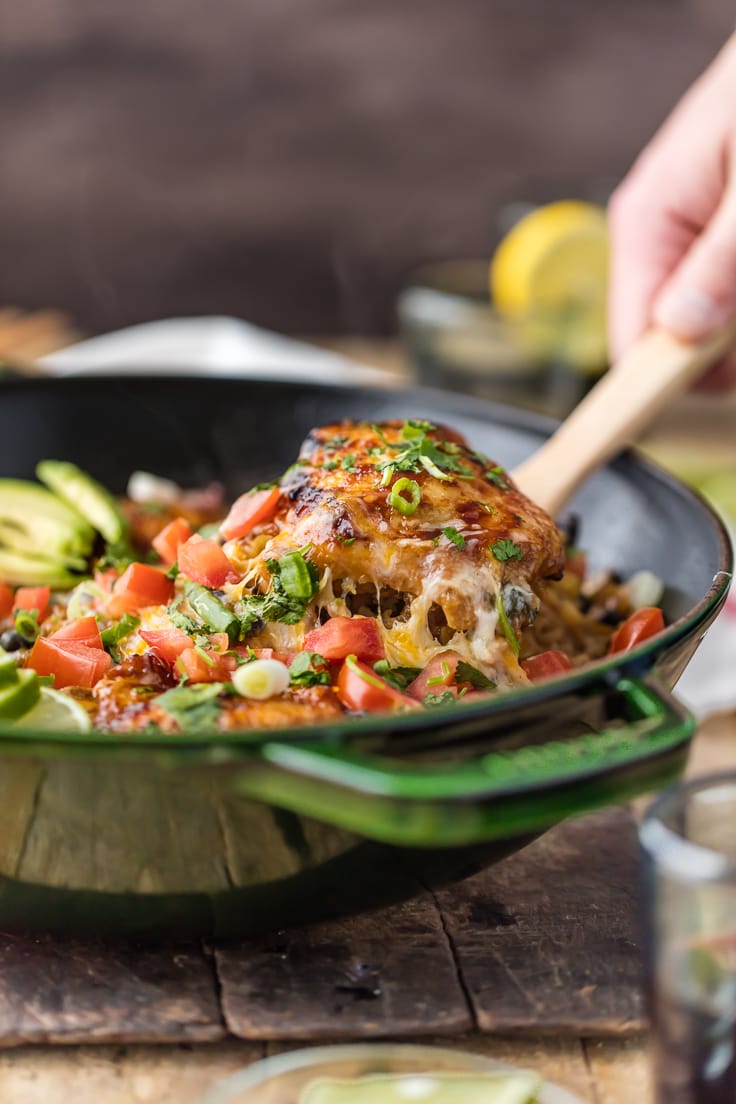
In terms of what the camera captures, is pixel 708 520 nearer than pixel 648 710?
No

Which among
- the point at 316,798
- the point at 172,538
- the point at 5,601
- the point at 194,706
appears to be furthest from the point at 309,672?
the point at 5,601

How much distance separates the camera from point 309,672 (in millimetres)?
2195

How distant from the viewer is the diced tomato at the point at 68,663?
2.35m

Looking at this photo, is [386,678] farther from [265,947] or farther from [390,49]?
[390,49]

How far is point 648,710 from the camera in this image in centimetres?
179

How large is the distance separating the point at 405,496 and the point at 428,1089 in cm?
107

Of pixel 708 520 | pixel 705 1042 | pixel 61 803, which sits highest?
pixel 708 520

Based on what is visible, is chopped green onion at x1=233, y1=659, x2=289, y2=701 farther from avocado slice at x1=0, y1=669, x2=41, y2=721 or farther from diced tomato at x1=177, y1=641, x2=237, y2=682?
avocado slice at x1=0, y1=669, x2=41, y2=721

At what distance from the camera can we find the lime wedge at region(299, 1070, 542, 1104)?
1.73 metres

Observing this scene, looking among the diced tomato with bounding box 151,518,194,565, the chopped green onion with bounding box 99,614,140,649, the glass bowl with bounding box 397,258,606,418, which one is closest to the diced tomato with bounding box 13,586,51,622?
the diced tomato with bounding box 151,518,194,565

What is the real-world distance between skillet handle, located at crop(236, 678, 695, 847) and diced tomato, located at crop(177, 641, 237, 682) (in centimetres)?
56

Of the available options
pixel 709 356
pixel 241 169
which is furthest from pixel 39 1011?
pixel 241 169

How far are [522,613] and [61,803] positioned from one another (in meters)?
0.98

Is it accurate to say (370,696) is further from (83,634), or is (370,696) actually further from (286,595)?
(83,634)
